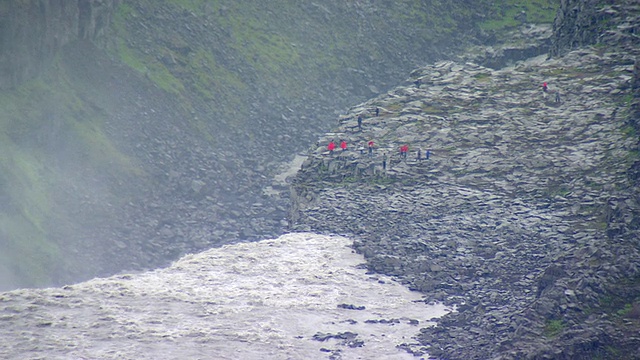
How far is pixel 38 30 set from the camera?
8669cm

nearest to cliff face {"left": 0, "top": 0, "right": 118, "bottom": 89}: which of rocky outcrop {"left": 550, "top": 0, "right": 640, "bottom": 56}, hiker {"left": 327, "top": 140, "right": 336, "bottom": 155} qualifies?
hiker {"left": 327, "top": 140, "right": 336, "bottom": 155}

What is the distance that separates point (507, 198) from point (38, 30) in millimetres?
43219

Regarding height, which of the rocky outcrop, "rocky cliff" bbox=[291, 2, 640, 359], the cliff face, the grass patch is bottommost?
the grass patch

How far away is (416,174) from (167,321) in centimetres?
2736

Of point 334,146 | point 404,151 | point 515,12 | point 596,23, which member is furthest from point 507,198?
point 515,12

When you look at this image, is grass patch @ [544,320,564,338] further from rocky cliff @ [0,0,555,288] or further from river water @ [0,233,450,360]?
rocky cliff @ [0,0,555,288]

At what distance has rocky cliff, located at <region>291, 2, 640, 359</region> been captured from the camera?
55.0 m

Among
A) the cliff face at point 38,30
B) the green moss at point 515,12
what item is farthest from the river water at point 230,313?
the green moss at point 515,12

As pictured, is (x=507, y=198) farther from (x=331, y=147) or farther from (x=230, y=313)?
(x=230, y=313)

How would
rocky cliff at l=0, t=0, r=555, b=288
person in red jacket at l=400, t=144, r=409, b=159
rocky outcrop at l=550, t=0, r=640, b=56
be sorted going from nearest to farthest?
rocky cliff at l=0, t=0, r=555, b=288 < person in red jacket at l=400, t=144, r=409, b=159 < rocky outcrop at l=550, t=0, r=640, b=56

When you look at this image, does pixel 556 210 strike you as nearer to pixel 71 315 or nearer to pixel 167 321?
pixel 167 321

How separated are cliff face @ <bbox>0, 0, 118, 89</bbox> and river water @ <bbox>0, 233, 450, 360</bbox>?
25328 millimetres

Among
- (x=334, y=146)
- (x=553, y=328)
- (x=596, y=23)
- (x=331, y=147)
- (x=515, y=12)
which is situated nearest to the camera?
(x=553, y=328)

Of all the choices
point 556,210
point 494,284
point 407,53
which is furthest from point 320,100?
point 494,284
